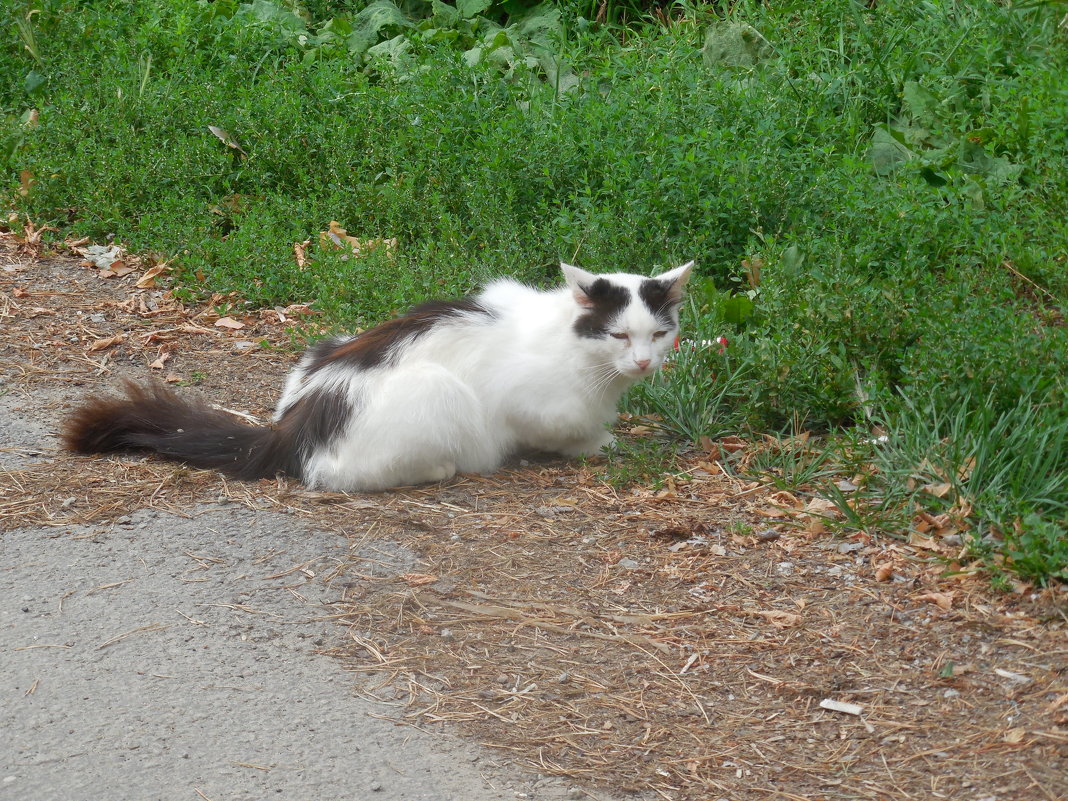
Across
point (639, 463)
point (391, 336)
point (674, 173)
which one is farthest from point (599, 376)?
point (674, 173)

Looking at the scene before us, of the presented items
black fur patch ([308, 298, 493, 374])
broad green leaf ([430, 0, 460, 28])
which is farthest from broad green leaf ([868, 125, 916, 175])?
broad green leaf ([430, 0, 460, 28])

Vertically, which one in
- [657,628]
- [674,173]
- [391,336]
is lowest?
[657,628]

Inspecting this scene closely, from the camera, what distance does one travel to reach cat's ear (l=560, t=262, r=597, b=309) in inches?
177

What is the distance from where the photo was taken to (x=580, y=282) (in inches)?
178

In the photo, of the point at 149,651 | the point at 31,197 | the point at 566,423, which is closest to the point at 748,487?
the point at 566,423

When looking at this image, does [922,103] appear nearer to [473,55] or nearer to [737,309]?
[737,309]

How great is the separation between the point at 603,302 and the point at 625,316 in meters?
0.12

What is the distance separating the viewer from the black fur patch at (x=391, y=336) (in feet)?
14.7

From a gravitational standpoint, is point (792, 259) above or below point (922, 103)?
below

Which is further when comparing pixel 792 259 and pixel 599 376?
pixel 792 259

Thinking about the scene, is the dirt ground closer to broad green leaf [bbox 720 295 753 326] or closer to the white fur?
the white fur

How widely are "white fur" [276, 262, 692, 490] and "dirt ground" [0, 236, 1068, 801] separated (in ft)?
0.46

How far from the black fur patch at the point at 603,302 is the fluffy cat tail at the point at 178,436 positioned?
52.4 inches

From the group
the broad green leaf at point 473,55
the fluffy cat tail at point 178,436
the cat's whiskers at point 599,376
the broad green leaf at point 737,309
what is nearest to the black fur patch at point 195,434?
the fluffy cat tail at point 178,436
